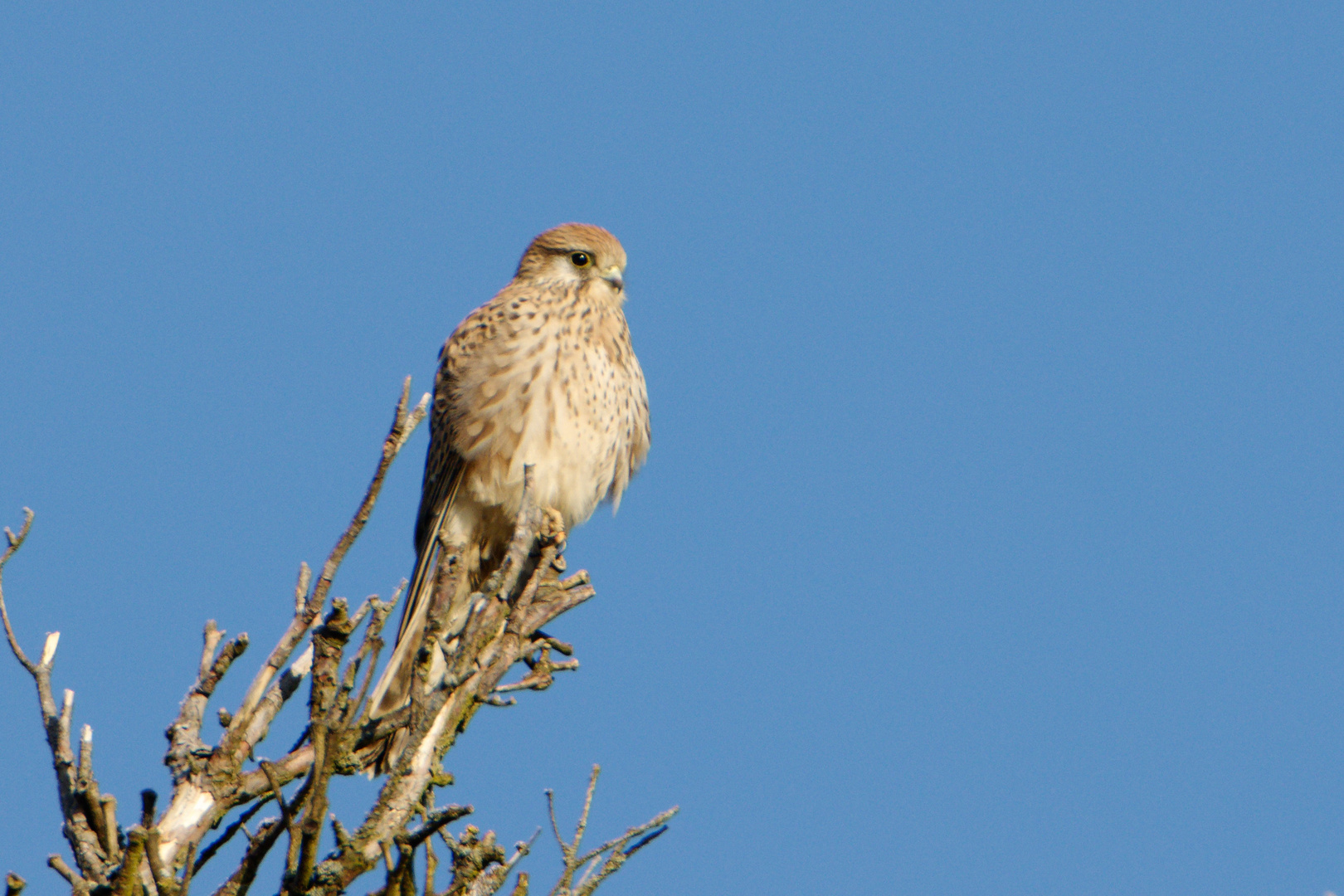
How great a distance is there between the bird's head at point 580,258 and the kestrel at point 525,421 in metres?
0.13

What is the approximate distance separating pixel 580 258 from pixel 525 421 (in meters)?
0.77

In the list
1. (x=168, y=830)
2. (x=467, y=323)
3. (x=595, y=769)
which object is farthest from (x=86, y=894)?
(x=467, y=323)

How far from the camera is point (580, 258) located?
5.01m

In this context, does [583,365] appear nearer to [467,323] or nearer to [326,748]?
[467,323]

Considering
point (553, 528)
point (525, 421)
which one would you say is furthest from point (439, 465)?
point (553, 528)

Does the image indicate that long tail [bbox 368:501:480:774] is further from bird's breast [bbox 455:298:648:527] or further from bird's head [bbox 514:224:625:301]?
bird's head [bbox 514:224:625:301]

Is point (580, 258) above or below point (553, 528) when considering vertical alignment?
above

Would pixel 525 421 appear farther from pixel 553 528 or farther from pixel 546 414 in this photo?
pixel 553 528

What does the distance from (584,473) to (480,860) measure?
220 cm

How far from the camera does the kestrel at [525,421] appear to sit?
451 cm

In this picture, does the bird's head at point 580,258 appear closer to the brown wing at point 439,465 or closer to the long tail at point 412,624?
the brown wing at point 439,465

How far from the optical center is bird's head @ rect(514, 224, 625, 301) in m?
4.98

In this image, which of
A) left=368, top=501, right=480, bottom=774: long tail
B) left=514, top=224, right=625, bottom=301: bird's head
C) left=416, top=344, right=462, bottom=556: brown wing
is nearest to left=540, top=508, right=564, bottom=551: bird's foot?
left=368, top=501, right=480, bottom=774: long tail

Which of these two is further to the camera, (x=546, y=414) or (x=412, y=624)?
(x=546, y=414)
